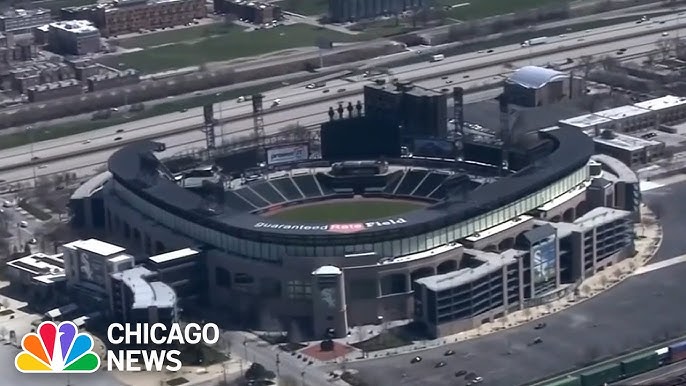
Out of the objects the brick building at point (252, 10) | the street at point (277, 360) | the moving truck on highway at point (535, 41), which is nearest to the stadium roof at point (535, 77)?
the moving truck on highway at point (535, 41)

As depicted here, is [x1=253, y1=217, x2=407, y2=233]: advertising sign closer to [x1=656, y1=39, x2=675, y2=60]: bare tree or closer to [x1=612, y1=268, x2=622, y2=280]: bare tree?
[x1=612, y1=268, x2=622, y2=280]: bare tree

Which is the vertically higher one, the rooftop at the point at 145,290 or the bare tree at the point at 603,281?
the rooftop at the point at 145,290

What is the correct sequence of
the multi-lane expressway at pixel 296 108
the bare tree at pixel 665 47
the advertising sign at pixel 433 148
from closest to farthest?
the advertising sign at pixel 433 148, the multi-lane expressway at pixel 296 108, the bare tree at pixel 665 47

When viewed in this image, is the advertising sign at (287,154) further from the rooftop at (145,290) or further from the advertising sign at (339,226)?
the rooftop at (145,290)

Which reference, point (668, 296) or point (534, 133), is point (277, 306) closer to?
point (668, 296)

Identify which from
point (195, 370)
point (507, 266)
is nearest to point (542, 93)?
point (507, 266)

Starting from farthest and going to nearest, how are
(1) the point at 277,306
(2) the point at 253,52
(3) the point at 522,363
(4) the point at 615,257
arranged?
(2) the point at 253,52 < (4) the point at 615,257 < (1) the point at 277,306 < (3) the point at 522,363
